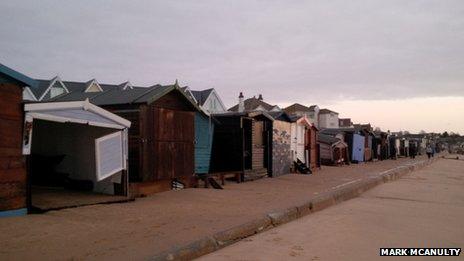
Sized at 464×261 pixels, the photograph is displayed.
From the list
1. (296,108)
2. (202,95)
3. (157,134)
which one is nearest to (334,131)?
(202,95)

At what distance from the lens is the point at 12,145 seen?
31.5 ft

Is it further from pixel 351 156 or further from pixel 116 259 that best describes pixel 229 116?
pixel 351 156

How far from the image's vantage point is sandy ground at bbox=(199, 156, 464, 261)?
7559mm

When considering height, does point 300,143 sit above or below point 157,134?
below

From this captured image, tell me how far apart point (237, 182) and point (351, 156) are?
25.1 meters

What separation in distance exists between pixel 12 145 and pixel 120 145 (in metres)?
3.75

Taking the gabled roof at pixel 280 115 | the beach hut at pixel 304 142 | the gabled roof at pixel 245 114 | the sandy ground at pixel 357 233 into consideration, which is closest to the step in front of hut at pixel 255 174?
the gabled roof at pixel 245 114

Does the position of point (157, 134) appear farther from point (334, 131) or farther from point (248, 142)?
point (334, 131)

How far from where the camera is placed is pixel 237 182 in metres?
19.4

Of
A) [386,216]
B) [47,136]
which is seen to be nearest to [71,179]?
[47,136]

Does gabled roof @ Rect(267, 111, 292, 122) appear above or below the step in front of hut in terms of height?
above

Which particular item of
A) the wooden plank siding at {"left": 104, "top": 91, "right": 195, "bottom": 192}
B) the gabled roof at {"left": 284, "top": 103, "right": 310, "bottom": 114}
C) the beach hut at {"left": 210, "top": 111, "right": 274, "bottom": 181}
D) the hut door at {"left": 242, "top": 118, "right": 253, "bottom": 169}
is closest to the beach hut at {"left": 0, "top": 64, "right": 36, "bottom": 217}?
the wooden plank siding at {"left": 104, "top": 91, "right": 195, "bottom": 192}

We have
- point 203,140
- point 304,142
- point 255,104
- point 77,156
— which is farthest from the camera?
point 255,104

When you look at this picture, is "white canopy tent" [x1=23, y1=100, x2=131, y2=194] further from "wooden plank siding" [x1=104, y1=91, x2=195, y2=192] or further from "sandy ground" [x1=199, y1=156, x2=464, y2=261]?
"sandy ground" [x1=199, y1=156, x2=464, y2=261]
